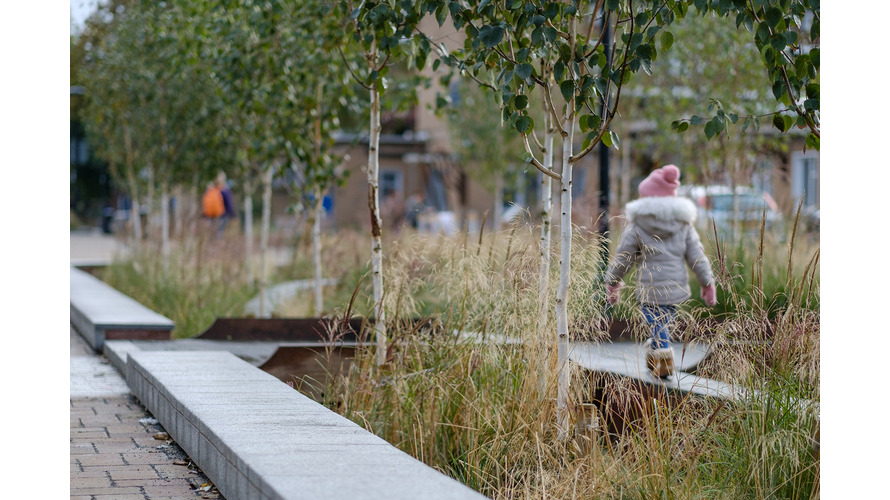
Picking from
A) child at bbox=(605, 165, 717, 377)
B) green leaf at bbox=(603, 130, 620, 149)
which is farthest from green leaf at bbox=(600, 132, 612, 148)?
child at bbox=(605, 165, 717, 377)

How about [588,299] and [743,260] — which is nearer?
[588,299]

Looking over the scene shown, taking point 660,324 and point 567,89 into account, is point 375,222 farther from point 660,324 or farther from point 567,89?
point 567,89

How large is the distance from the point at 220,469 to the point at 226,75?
511 cm

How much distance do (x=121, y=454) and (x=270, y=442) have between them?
A: 1321 millimetres

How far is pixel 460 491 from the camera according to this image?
3.08m

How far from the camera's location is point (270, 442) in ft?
12.5

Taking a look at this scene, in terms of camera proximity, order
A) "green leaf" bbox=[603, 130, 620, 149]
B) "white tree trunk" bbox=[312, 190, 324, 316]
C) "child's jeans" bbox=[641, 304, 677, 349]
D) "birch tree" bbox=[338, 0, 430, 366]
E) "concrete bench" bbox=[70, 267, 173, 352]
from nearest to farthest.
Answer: "green leaf" bbox=[603, 130, 620, 149]
"child's jeans" bbox=[641, 304, 677, 349]
"birch tree" bbox=[338, 0, 430, 366]
"concrete bench" bbox=[70, 267, 173, 352]
"white tree trunk" bbox=[312, 190, 324, 316]

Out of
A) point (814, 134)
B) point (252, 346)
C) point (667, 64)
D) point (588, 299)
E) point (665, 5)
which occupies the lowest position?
point (252, 346)

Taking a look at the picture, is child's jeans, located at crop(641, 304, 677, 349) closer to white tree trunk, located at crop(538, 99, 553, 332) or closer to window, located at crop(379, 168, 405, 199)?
white tree trunk, located at crop(538, 99, 553, 332)

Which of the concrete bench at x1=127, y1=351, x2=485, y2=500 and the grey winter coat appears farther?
the grey winter coat

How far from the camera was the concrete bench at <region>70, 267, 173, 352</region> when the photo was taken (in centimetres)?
817

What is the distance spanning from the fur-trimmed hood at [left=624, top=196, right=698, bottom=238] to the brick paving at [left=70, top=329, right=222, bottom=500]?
2.95m
